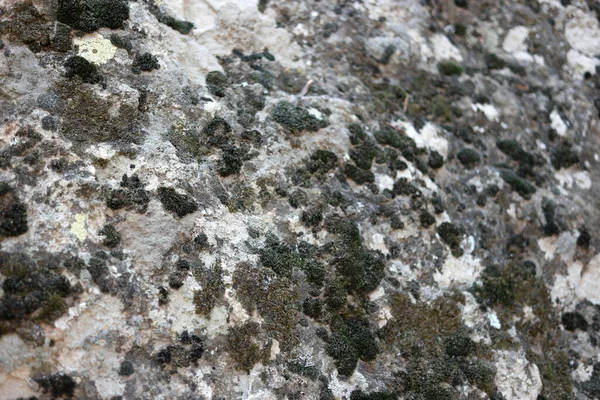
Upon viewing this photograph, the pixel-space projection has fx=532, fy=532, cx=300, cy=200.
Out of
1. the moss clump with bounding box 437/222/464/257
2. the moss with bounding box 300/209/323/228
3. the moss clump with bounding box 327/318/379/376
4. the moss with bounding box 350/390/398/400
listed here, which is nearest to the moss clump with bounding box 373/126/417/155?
the moss clump with bounding box 437/222/464/257

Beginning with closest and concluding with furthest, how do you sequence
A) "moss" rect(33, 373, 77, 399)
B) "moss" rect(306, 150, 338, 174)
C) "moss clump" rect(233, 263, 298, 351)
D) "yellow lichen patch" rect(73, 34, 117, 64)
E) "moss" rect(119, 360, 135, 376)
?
"moss" rect(33, 373, 77, 399) < "moss" rect(119, 360, 135, 376) < "moss clump" rect(233, 263, 298, 351) < "yellow lichen patch" rect(73, 34, 117, 64) < "moss" rect(306, 150, 338, 174)

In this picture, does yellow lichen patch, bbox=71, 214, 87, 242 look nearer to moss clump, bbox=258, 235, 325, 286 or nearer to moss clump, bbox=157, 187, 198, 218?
moss clump, bbox=157, 187, 198, 218

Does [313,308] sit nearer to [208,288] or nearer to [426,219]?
[208,288]

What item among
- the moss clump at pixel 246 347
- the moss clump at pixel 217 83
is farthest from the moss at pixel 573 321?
the moss clump at pixel 217 83

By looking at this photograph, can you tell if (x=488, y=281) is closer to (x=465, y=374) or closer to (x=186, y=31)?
(x=465, y=374)

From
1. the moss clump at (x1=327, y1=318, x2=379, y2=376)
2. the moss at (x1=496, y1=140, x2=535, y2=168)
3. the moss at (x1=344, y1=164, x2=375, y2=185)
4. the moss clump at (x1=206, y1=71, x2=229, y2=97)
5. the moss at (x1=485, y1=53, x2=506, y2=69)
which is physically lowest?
the moss clump at (x1=327, y1=318, x2=379, y2=376)

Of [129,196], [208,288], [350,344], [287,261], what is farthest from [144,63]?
[350,344]

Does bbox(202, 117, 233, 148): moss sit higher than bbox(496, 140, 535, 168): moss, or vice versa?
bbox(202, 117, 233, 148): moss
